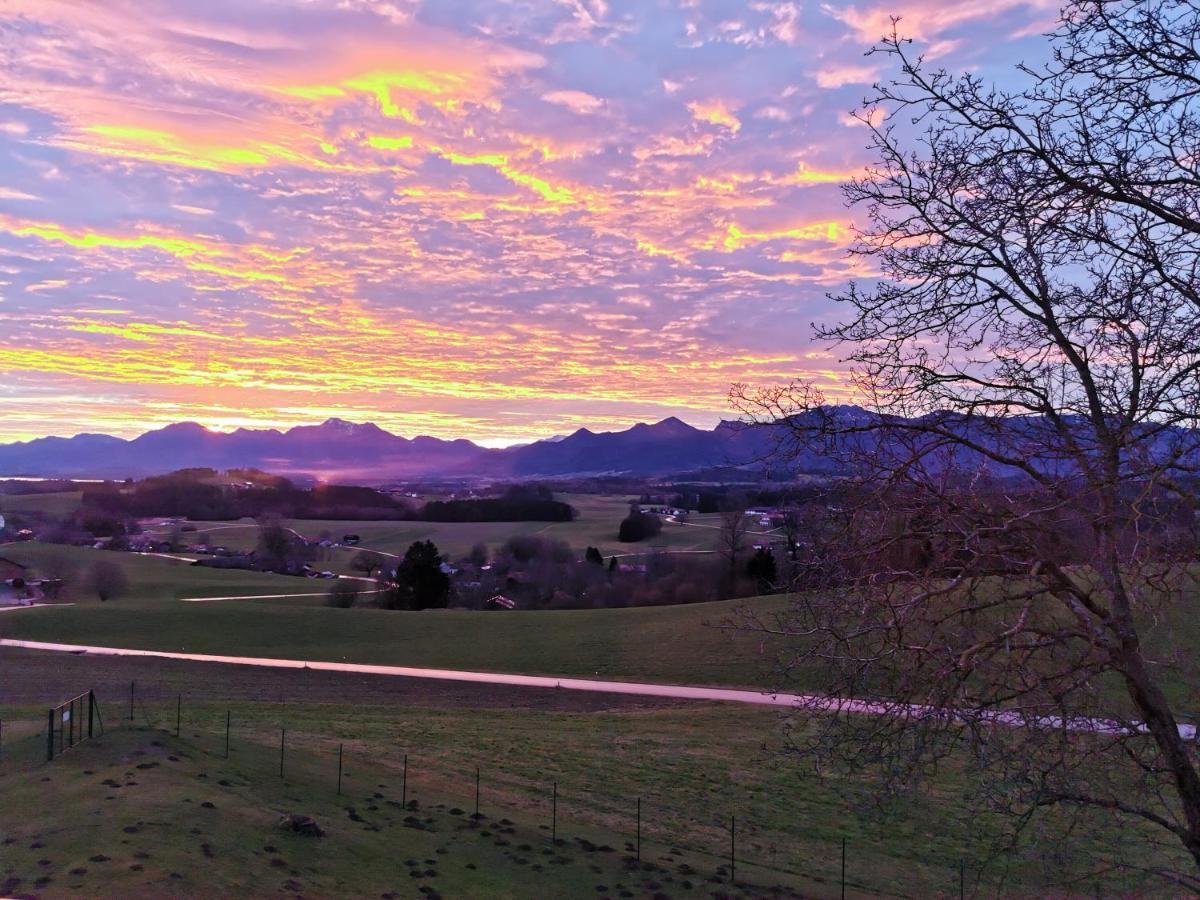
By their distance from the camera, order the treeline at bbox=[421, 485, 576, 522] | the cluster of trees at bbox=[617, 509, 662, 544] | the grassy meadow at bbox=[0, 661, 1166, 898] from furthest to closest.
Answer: the treeline at bbox=[421, 485, 576, 522] < the cluster of trees at bbox=[617, 509, 662, 544] < the grassy meadow at bbox=[0, 661, 1166, 898]

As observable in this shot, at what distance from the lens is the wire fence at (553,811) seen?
52.5 ft

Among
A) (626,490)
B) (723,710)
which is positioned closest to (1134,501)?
(723,710)

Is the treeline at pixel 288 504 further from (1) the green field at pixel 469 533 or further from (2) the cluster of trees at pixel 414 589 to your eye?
(2) the cluster of trees at pixel 414 589

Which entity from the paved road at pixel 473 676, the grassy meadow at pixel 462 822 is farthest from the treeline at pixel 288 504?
the grassy meadow at pixel 462 822

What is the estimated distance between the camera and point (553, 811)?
707 inches

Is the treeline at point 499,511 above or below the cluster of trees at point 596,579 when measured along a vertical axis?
above

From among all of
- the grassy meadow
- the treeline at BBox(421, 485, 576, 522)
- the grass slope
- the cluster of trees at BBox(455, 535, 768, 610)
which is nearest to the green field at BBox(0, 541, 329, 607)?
the grass slope

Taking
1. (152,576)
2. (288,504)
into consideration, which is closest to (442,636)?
(152,576)

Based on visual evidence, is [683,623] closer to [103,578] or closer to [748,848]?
[748,848]

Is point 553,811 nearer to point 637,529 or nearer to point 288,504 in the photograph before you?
point 637,529

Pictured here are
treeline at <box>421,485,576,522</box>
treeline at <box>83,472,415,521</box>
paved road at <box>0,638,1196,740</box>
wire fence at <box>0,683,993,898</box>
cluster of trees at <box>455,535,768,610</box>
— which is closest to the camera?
wire fence at <box>0,683,993,898</box>

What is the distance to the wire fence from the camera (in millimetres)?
15996

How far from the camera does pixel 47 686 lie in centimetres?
3484

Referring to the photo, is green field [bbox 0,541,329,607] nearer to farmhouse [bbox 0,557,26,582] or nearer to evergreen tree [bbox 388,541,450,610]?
farmhouse [bbox 0,557,26,582]
